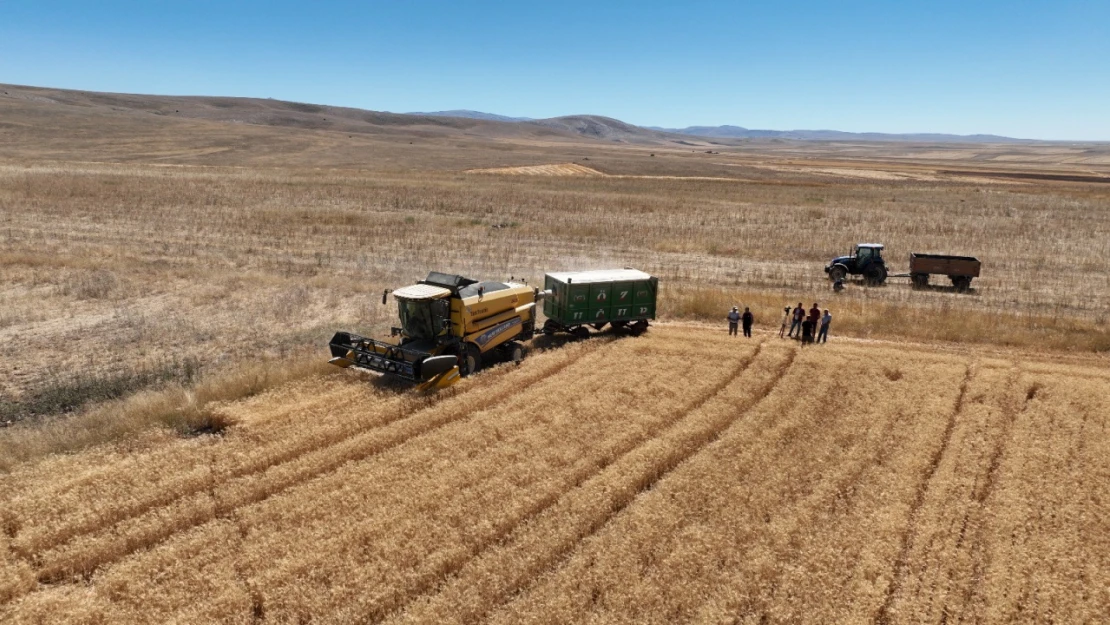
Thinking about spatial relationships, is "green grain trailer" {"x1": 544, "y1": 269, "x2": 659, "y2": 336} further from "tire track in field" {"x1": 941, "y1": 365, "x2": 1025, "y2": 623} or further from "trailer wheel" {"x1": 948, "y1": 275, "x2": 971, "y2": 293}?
"trailer wheel" {"x1": 948, "y1": 275, "x2": 971, "y2": 293}

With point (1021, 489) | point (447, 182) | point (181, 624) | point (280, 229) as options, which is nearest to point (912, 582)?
point (1021, 489)

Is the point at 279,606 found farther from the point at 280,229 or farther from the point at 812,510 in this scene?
the point at 280,229

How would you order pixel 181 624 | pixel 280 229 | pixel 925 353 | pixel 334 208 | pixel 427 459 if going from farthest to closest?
pixel 334 208
pixel 280 229
pixel 925 353
pixel 427 459
pixel 181 624

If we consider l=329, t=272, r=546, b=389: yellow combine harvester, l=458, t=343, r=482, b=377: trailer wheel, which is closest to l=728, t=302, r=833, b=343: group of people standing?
l=329, t=272, r=546, b=389: yellow combine harvester

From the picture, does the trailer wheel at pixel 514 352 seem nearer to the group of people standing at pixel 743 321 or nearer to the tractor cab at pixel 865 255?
the group of people standing at pixel 743 321

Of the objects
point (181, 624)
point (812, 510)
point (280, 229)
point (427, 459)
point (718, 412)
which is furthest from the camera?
point (280, 229)
